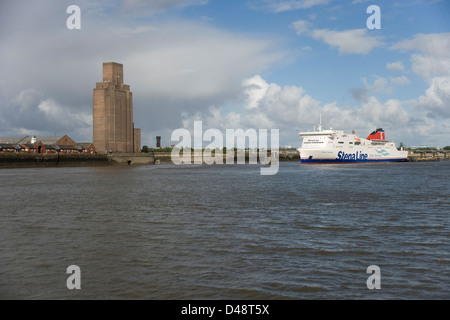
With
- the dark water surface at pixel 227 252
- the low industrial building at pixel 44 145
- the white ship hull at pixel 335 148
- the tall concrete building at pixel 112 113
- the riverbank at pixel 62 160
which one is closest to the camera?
the dark water surface at pixel 227 252

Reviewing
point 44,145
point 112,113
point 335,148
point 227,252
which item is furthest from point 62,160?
point 227,252

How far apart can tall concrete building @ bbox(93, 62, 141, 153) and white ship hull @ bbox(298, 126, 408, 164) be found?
8185 centimetres

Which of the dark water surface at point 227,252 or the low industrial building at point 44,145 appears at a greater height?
the low industrial building at point 44,145

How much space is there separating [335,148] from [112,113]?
304ft

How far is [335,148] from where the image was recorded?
9644cm

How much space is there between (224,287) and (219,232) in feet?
19.9

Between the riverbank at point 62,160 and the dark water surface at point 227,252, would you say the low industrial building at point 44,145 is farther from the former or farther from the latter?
the dark water surface at point 227,252

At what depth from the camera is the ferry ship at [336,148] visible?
95062mm

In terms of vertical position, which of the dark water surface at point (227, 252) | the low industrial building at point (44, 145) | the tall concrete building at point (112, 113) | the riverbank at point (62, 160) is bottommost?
the dark water surface at point (227, 252)

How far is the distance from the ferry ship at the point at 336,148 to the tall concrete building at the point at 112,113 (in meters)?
81.6

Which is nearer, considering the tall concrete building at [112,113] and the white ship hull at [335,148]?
the white ship hull at [335,148]

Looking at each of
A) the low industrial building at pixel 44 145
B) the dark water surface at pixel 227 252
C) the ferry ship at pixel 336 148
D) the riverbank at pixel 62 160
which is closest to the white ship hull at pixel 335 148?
the ferry ship at pixel 336 148

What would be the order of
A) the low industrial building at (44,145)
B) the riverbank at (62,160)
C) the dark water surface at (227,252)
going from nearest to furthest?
the dark water surface at (227,252)
the riverbank at (62,160)
the low industrial building at (44,145)
